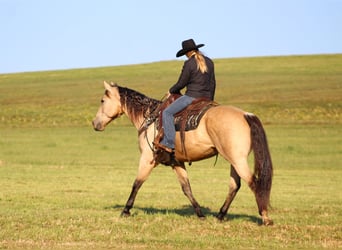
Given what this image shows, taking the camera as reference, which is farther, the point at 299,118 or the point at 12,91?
the point at 12,91

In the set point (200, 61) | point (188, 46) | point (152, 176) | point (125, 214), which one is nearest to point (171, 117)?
point (200, 61)

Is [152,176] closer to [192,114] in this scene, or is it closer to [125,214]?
[125,214]

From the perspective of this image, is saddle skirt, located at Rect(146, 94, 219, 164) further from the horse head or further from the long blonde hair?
the horse head

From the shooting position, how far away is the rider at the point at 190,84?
43.9 feet

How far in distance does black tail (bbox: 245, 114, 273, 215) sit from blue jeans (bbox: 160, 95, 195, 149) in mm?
1386

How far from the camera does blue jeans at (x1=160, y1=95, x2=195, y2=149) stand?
1345cm

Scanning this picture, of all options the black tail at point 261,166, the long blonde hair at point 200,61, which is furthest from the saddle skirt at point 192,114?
the black tail at point 261,166

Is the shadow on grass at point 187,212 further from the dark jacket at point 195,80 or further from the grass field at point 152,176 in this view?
the dark jacket at point 195,80

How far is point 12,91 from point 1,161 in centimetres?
3717

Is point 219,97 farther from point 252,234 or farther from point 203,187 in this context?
point 252,234

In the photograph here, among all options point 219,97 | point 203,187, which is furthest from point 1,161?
point 219,97

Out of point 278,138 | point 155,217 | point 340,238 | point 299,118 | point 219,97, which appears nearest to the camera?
point 340,238

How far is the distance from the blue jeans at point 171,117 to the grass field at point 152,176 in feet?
4.04

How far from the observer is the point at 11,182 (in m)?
22.1
